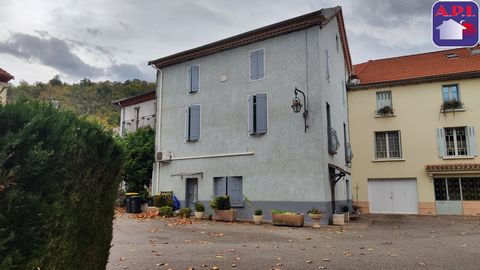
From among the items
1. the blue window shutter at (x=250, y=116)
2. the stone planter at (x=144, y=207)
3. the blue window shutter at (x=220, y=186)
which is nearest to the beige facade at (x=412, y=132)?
the blue window shutter at (x=250, y=116)

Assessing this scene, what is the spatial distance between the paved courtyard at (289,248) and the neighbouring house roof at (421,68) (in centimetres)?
Answer: 1120

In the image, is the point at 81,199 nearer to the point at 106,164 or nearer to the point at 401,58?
the point at 106,164

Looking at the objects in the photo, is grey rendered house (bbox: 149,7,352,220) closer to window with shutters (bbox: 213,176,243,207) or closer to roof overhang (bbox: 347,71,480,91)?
window with shutters (bbox: 213,176,243,207)

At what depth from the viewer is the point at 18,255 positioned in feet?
9.06

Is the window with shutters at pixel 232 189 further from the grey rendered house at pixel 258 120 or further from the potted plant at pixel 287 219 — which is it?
the potted plant at pixel 287 219

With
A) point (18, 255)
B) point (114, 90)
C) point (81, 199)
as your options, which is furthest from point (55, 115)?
point (114, 90)

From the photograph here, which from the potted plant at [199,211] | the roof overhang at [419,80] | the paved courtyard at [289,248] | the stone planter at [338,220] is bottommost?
the paved courtyard at [289,248]

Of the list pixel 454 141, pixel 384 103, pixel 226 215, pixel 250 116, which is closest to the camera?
pixel 226 215

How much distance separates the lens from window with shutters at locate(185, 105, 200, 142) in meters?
18.4

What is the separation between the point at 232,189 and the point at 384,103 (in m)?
11.9

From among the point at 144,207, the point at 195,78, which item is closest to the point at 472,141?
the point at 195,78

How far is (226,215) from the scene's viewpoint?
15586mm

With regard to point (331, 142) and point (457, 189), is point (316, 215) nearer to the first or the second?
point (331, 142)

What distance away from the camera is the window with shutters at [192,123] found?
60.4 ft
